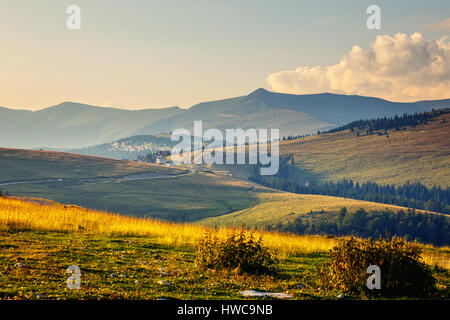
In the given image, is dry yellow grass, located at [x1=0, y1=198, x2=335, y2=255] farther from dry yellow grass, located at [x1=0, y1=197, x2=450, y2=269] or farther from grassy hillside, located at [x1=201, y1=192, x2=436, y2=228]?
grassy hillside, located at [x1=201, y1=192, x2=436, y2=228]

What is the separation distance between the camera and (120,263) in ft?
53.6

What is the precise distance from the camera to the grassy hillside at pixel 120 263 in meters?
11.8

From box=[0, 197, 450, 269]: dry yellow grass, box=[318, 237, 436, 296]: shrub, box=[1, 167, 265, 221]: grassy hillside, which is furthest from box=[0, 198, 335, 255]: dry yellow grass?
box=[1, 167, 265, 221]: grassy hillside

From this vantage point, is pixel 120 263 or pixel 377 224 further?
pixel 377 224

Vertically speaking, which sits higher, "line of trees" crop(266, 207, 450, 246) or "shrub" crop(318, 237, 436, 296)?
"shrub" crop(318, 237, 436, 296)

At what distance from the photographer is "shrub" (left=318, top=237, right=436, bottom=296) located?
1362 centimetres

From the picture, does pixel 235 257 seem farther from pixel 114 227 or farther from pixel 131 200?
pixel 131 200

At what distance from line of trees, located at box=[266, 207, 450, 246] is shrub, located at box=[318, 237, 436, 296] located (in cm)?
13781

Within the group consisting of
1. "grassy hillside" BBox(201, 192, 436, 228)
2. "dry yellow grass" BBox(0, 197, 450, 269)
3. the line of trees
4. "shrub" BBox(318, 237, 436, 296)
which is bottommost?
the line of trees

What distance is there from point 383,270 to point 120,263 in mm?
9059

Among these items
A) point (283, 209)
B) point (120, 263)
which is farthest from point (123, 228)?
point (283, 209)

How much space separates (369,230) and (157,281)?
156276 millimetres
